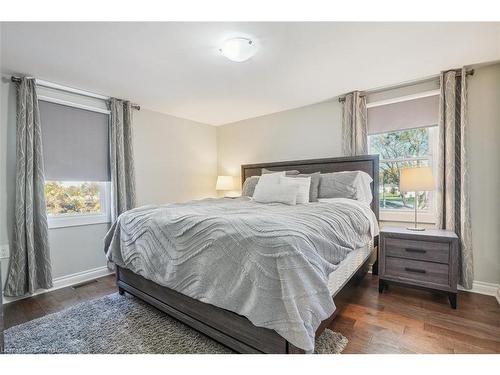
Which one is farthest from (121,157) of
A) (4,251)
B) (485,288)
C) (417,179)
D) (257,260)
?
(485,288)

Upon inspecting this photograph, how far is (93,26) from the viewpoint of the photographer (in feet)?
5.61

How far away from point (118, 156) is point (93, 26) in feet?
5.68

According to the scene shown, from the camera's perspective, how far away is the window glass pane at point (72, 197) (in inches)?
111

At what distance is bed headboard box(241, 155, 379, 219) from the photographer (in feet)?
A: 9.55

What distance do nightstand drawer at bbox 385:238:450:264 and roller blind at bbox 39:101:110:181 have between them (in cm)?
329

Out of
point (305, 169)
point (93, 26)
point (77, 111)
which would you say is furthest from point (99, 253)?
point (305, 169)

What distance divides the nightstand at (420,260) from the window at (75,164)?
3224 millimetres

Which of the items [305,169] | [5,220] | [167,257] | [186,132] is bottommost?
[167,257]

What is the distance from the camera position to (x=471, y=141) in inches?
96.8

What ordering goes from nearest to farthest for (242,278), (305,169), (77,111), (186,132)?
(242,278)
(77,111)
(305,169)
(186,132)

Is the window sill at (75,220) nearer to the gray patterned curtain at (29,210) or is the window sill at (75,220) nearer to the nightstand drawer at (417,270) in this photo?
the gray patterned curtain at (29,210)

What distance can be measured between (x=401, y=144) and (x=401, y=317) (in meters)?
1.92

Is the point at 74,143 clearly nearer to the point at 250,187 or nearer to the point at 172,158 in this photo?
the point at 172,158
